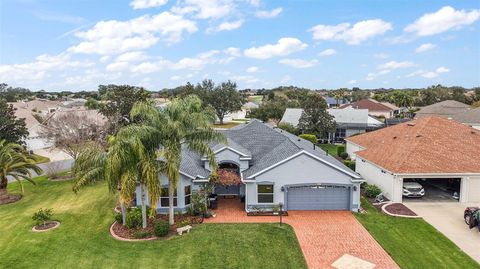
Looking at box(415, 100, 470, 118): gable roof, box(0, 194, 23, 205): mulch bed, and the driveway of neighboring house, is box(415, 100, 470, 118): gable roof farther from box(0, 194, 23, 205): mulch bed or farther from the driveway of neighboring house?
box(0, 194, 23, 205): mulch bed

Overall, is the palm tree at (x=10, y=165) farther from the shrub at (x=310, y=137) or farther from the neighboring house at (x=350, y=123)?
the neighboring house at (x=350, y=123)

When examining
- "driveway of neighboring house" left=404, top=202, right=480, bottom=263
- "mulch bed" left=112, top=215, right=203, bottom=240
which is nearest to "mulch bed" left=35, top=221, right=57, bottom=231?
"mulch bed" left=112, top=215, right=203, bottom=240

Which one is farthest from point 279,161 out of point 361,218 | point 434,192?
point 434,192

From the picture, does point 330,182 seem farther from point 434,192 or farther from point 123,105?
point 123,105

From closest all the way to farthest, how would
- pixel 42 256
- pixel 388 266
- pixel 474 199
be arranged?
pixel 388 266 → pixel 42 256 → pixel 474 199

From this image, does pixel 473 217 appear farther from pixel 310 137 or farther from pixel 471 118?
pixel 471 118

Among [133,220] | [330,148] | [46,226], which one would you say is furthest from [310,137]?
[46,226]
